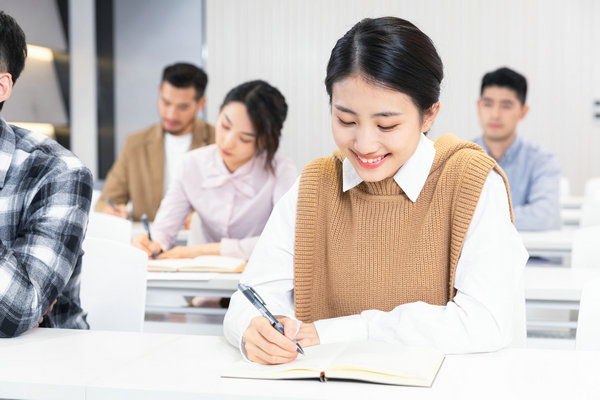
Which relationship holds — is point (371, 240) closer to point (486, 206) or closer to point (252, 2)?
point (486, 206)

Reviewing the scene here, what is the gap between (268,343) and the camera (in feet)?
4.13

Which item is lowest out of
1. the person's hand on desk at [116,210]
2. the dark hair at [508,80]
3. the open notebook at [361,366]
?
the person's hand on desk at [116,210]

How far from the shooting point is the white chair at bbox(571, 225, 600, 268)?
89.7 inches

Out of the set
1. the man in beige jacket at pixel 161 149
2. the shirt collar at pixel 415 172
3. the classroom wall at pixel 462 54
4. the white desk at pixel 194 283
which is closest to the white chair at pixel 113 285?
the white desk at pixel 194 283

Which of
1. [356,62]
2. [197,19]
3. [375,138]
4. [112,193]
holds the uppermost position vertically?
[197,19]

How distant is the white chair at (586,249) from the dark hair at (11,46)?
164 centimetres

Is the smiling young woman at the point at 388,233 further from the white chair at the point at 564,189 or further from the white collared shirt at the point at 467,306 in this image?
the white chair at the point at 564,189

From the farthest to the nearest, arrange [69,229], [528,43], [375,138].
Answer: [528,43]
[69,229]
[375,138]

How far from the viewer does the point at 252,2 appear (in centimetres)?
617

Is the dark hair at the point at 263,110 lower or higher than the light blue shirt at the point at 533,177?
higher

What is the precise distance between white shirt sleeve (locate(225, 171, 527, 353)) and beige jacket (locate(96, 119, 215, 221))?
8.20 feet

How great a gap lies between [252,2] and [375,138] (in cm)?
504

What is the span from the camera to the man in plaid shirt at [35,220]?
1423 millimetres

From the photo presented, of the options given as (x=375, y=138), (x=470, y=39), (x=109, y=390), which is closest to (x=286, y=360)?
(x=109, y=390)
